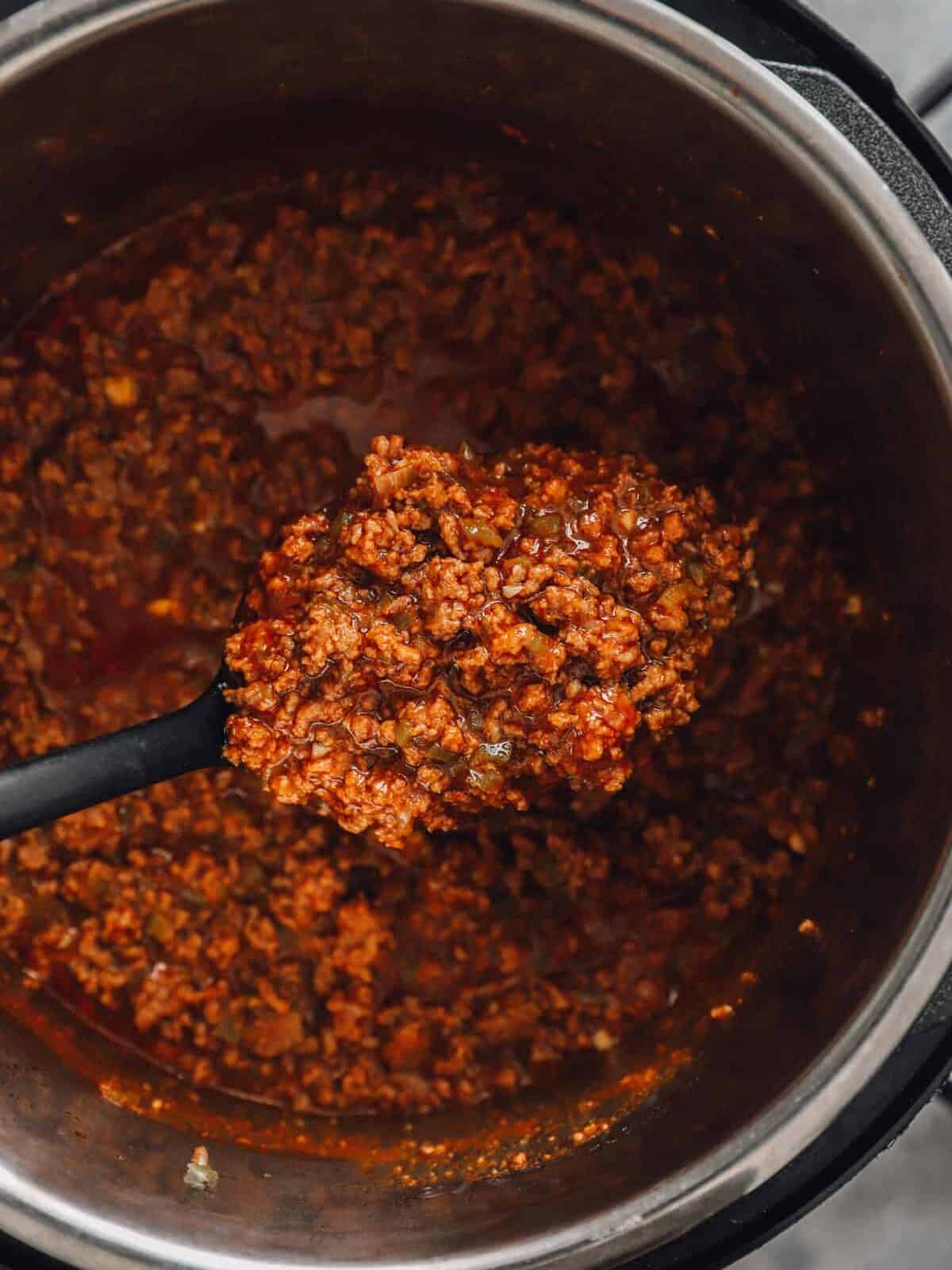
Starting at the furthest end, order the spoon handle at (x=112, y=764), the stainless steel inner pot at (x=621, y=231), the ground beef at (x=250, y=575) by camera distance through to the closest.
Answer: the ground beef at (x=250, y=575) < the spoon handle at (x=112, y=764) < the stainless steel inner pot at (x=621, y=231)

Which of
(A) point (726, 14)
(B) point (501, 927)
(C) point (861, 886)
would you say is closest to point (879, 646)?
(C) point (861, 886)

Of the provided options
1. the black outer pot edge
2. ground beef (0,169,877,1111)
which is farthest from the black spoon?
the black outer pot edge

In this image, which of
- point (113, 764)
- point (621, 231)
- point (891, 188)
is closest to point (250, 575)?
point (113, 764)

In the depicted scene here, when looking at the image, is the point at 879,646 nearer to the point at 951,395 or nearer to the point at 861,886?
the point at 861,886

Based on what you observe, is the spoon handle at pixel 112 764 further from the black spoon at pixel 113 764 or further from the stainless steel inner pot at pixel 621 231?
the stainless steel inner pot at pixel 621 231

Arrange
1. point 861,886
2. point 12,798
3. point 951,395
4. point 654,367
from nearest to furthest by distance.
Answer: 1. point 951,395
2. point 12,798
3. point 861,886
4. point 654,367

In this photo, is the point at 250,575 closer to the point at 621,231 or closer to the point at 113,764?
the point at 113,764

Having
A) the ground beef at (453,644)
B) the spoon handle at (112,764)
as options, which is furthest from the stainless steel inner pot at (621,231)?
the spoon handle at (112,764)

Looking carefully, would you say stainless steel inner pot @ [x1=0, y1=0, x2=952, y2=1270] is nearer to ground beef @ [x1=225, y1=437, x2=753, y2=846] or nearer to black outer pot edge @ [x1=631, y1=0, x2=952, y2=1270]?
black outer pot edge @ [x1=631, y1=0, x2=952, y2=1270]
